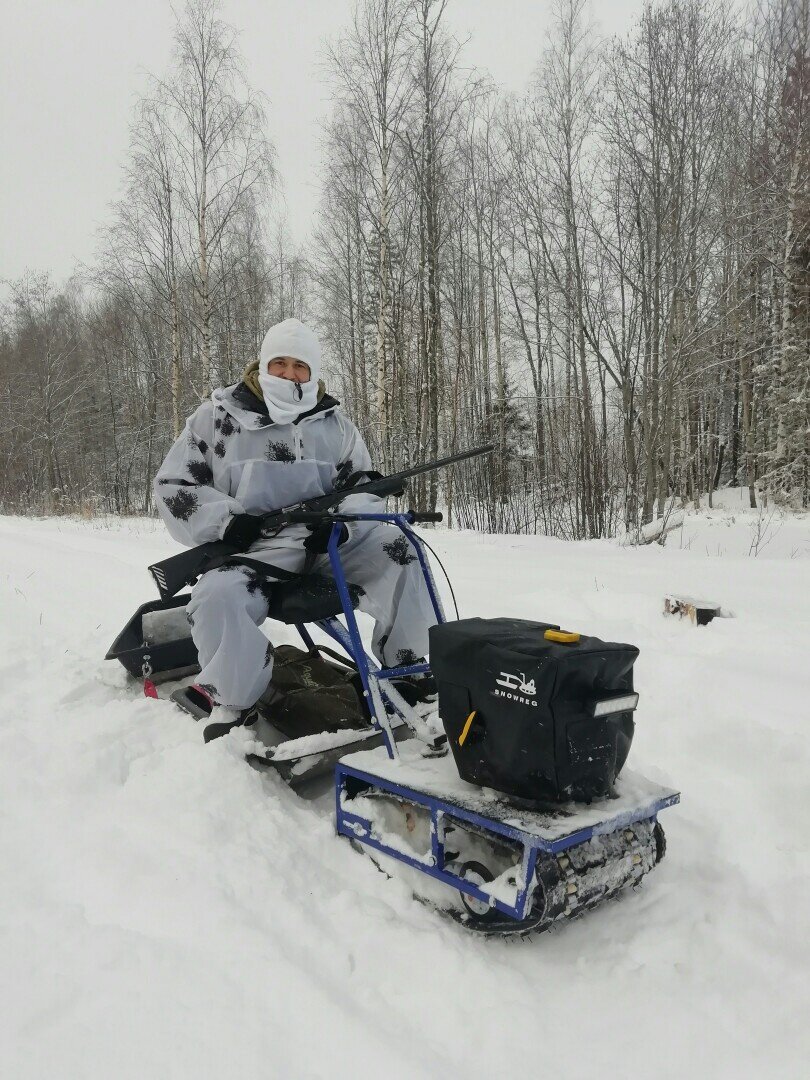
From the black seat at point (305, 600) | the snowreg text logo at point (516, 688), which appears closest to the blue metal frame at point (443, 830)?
the snowreg text logo at point (516, 688)

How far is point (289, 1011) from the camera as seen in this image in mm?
1319

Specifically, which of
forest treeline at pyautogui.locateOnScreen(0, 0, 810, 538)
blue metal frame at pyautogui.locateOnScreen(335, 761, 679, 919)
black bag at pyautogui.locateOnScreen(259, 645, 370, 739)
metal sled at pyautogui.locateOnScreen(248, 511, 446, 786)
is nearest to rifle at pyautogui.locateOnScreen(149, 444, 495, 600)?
metal sled at pyautogui.locateOnScreen(248, 511, 446, 786)

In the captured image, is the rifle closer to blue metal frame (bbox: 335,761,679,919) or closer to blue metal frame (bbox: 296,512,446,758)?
blue metal frame (bbox: 296,512,446,758)

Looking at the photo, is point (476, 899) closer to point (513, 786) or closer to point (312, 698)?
point (513, 786)

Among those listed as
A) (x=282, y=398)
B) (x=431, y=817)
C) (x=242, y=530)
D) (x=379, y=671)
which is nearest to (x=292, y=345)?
(x=282, y=398)

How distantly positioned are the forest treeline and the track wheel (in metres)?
8.04

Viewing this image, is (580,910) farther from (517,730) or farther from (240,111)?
(240,111)

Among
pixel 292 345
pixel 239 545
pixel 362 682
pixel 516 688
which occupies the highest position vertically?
pixel 292 345

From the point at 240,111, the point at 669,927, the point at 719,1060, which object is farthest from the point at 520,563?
the point at 240,111

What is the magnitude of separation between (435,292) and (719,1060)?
11500 millimetres

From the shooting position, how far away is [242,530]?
2512mm

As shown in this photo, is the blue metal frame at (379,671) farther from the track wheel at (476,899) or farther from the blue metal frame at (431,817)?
the track wheel at (476,899)

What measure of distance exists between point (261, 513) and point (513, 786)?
1532 mm

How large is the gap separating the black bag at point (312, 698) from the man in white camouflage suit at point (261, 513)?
7.8 inches
